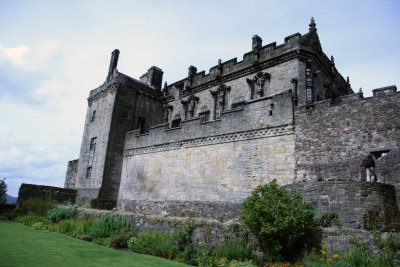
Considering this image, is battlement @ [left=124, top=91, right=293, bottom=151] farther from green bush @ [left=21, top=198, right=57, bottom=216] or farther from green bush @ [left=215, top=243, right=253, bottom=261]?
green bush @ [left=21, top=198, right=57, bottom=216]

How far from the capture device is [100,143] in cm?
2456

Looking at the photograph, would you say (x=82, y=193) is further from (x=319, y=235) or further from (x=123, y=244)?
(x=319, y=235)

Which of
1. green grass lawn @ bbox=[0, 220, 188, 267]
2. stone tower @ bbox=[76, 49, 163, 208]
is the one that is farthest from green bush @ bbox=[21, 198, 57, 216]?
green grass lawn @ bbox=[0, 220, 188, 267]

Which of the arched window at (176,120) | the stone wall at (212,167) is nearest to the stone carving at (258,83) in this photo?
the stone wall at (212,167)

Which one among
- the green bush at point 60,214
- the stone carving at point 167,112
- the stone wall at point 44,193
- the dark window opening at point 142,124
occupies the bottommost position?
the green bush at point 60,214

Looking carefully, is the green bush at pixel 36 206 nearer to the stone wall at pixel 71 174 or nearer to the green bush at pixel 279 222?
the stone wall at pixel 71 174

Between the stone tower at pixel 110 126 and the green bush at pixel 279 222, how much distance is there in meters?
15.7

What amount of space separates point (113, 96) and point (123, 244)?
15334mm

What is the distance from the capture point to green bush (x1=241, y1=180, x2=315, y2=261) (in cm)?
888

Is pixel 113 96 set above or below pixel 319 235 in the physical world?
above

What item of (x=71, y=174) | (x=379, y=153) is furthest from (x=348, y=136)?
(x=71, y=174)

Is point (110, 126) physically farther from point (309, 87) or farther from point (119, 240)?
point (309, 87)

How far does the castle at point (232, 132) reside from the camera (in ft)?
44.6

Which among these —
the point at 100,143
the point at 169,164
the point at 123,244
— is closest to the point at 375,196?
the point at 123,244
